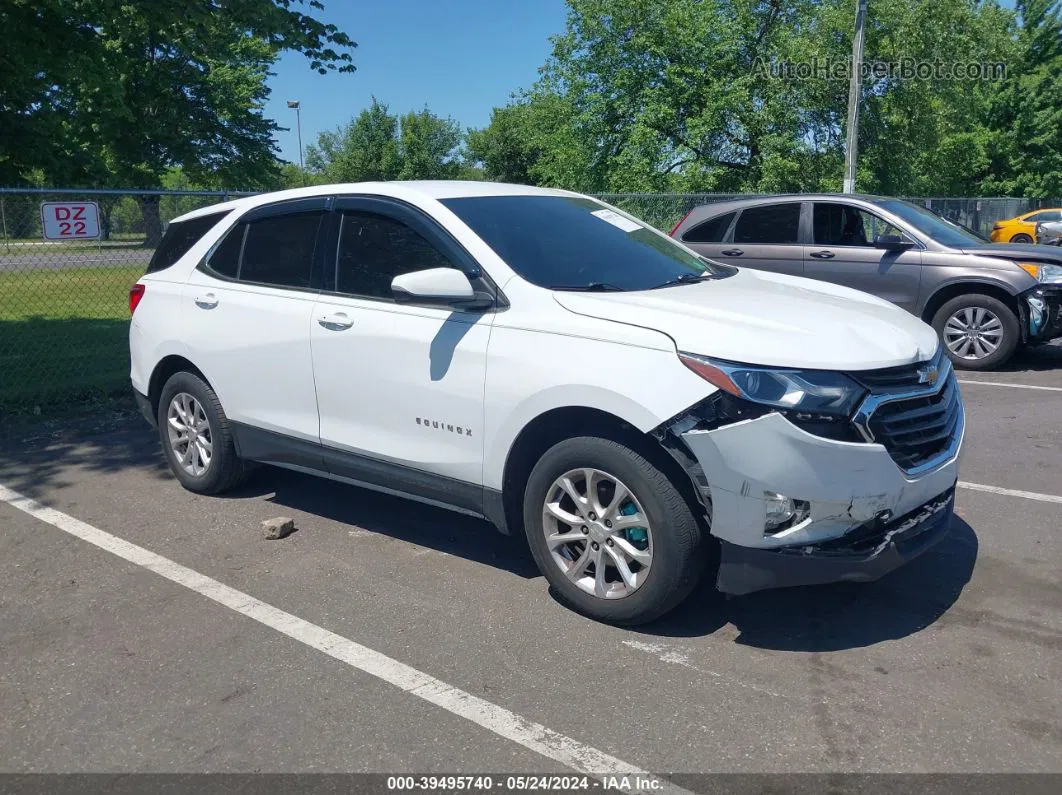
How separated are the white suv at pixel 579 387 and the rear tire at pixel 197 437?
0.12ft

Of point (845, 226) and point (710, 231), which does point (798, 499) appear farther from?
point (710, 231)

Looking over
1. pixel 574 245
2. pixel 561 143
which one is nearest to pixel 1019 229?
pixel 561 143

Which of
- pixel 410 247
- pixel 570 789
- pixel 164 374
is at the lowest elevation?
pixel 570 789

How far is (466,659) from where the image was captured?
3754 millimetres

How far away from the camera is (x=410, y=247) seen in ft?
15.5

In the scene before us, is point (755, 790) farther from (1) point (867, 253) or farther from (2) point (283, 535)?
(1) point (867, 253)

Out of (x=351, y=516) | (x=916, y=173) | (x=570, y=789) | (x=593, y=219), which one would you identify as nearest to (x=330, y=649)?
(x=570, y=789)

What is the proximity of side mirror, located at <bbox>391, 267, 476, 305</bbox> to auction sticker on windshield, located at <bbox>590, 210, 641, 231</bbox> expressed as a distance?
1.29m

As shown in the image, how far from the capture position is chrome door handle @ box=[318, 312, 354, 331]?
4.78 metres

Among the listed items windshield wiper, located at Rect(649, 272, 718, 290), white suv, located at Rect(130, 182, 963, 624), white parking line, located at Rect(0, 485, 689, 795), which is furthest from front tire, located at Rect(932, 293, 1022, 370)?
white parking line, located at Rect(0, 485, 689, 795)

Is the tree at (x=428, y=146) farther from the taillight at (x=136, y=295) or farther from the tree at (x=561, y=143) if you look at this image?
the taillight at (x=136, y=295)

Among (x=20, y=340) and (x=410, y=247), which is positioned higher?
(x=410, y=247)

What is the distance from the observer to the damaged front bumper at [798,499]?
3.49 metres

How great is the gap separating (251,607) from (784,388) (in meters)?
2.51
